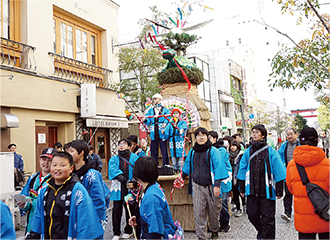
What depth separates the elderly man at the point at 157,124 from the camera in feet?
22.1

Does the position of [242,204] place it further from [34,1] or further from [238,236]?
[34,1]

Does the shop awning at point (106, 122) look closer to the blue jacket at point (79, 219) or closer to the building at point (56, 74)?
the building at point (56, 74)

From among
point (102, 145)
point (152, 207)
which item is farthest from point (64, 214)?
point (102, 145)

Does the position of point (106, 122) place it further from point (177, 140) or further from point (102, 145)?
point (177, 140)

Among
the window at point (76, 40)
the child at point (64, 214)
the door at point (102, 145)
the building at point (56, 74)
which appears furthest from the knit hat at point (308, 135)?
the door at point (102, 145)

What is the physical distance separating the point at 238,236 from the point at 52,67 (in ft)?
30.8

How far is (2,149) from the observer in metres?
9.31

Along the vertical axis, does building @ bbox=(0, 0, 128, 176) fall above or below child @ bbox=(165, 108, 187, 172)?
above

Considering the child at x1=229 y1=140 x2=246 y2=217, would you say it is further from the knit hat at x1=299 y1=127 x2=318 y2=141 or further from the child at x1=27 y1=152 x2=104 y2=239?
the child at x1=27 y1=152 x2=104 y2=239

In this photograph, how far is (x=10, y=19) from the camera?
10.3 metres

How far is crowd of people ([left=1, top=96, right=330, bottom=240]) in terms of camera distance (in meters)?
2.87

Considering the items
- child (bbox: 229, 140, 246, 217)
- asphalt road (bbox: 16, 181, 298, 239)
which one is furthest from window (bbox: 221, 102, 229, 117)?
asphalt road (bbox: 16, 181, 298, 239)

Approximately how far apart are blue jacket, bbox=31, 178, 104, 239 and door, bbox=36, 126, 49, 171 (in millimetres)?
8537

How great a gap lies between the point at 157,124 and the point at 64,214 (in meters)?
4.10
